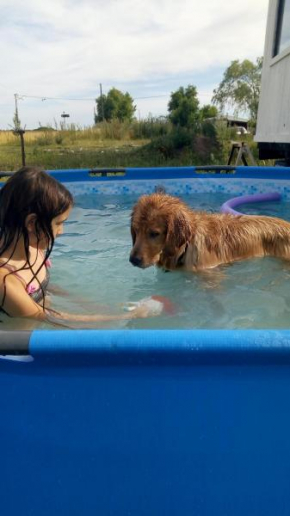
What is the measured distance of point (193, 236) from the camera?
13.2ft

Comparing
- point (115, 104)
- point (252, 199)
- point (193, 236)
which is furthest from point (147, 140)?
point (115, 104)

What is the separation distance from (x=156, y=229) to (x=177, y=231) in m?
0.20

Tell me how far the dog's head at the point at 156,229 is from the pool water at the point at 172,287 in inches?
12.6

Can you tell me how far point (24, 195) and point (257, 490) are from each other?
168 cm

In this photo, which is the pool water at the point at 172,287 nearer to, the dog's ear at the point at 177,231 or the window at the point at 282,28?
the dog's ear at the point at 177,231

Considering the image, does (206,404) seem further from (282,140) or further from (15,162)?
(15,162)

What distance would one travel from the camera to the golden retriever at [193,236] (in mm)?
3777

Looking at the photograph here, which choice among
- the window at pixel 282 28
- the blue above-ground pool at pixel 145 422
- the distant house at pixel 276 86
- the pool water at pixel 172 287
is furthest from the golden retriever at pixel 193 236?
the window at pixel 282 28

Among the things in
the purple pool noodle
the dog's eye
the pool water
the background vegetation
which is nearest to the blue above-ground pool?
the pool water

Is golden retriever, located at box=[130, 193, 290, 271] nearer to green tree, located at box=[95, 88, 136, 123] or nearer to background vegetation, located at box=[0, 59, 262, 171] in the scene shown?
background vegetation, located at box=[0, 59, 262, 171]

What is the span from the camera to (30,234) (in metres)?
2.32

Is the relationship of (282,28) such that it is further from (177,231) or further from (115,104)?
(115,104)

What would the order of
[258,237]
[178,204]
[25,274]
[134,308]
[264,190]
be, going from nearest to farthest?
1. [25,274]
2. [134,308]
3. [178,204]
4. [258,237]
5. [264,190]

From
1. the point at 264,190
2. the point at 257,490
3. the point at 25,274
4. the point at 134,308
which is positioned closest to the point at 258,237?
the point at 134,308
